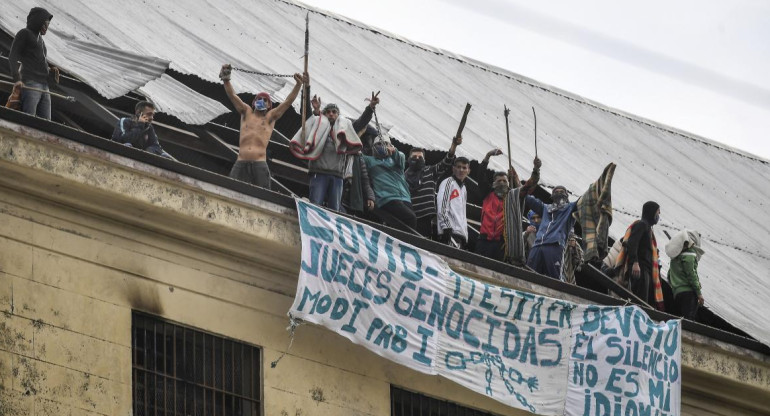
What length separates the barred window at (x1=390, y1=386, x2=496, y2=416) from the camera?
18.7 metres

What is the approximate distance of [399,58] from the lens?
28.2 metres

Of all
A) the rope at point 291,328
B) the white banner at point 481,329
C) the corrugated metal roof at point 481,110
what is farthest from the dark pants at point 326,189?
the corrugated metal roof at point 481,110

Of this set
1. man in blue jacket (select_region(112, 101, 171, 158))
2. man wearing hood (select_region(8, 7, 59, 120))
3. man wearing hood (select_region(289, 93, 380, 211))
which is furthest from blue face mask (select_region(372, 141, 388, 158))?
man wearing hood (select_region(8, 7, 59, 120))

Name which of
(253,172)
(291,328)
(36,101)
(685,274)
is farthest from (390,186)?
(36,101)

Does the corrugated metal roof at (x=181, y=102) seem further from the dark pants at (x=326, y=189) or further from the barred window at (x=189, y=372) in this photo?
the barred window at (x=189, y=372)

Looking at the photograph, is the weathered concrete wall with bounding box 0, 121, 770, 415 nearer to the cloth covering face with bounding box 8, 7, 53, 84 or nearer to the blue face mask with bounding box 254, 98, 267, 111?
the cloth covering face with bounding box 8, 7, 53, 84

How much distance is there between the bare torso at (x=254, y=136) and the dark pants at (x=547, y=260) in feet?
12.9

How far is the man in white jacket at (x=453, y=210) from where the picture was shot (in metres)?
20.6

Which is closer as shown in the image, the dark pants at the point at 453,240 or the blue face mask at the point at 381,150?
the blue face mask at the point at 381,150

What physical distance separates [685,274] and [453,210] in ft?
11.6

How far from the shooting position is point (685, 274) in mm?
21984

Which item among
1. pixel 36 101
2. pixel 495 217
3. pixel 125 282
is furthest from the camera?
pixel 495 217

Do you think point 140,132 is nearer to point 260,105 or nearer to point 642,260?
point 260,105

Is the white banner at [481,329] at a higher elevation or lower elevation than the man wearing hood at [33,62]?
lower
